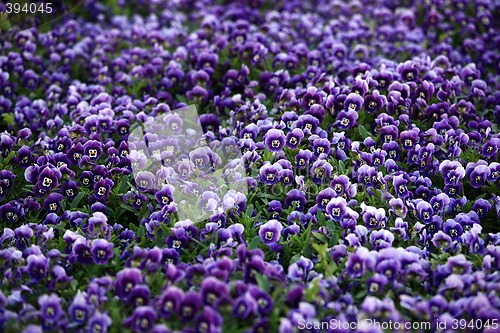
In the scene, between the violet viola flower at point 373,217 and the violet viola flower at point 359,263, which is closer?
the violet viola flower at point 359,263

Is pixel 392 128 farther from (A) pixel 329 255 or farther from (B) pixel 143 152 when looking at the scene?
(B) pixel 143 152

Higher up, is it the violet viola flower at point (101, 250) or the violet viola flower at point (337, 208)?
the violet viola flower at point (337, 208)

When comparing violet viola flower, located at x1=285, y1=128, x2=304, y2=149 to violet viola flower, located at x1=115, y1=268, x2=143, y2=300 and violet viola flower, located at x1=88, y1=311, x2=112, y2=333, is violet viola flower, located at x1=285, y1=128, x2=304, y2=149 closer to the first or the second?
violet viola flower, located at x1=115, y1=268, x2=143, y2=300

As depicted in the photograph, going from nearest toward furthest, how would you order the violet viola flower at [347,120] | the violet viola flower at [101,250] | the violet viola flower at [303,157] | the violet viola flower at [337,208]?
the violet viola flower at [101,250], the violet viola flower at [337,208], the violet viola flower at [303,157], the violet viola flower at [347,120]

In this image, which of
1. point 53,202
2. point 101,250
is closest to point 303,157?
point 101,250

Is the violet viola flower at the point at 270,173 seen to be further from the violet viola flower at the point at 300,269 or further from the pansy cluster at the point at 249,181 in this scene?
the violet viola flower at the point at 300,269

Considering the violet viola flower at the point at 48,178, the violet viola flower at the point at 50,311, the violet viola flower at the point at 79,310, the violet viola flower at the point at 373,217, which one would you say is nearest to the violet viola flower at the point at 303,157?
the violet viola flower at the point at 373,217

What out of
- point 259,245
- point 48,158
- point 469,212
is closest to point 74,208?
point 48,158

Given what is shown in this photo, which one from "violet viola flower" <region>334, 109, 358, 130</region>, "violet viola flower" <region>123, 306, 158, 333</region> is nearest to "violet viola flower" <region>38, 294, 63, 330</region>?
"violet viola flower" <region>123, 306, 158, 333</region>
